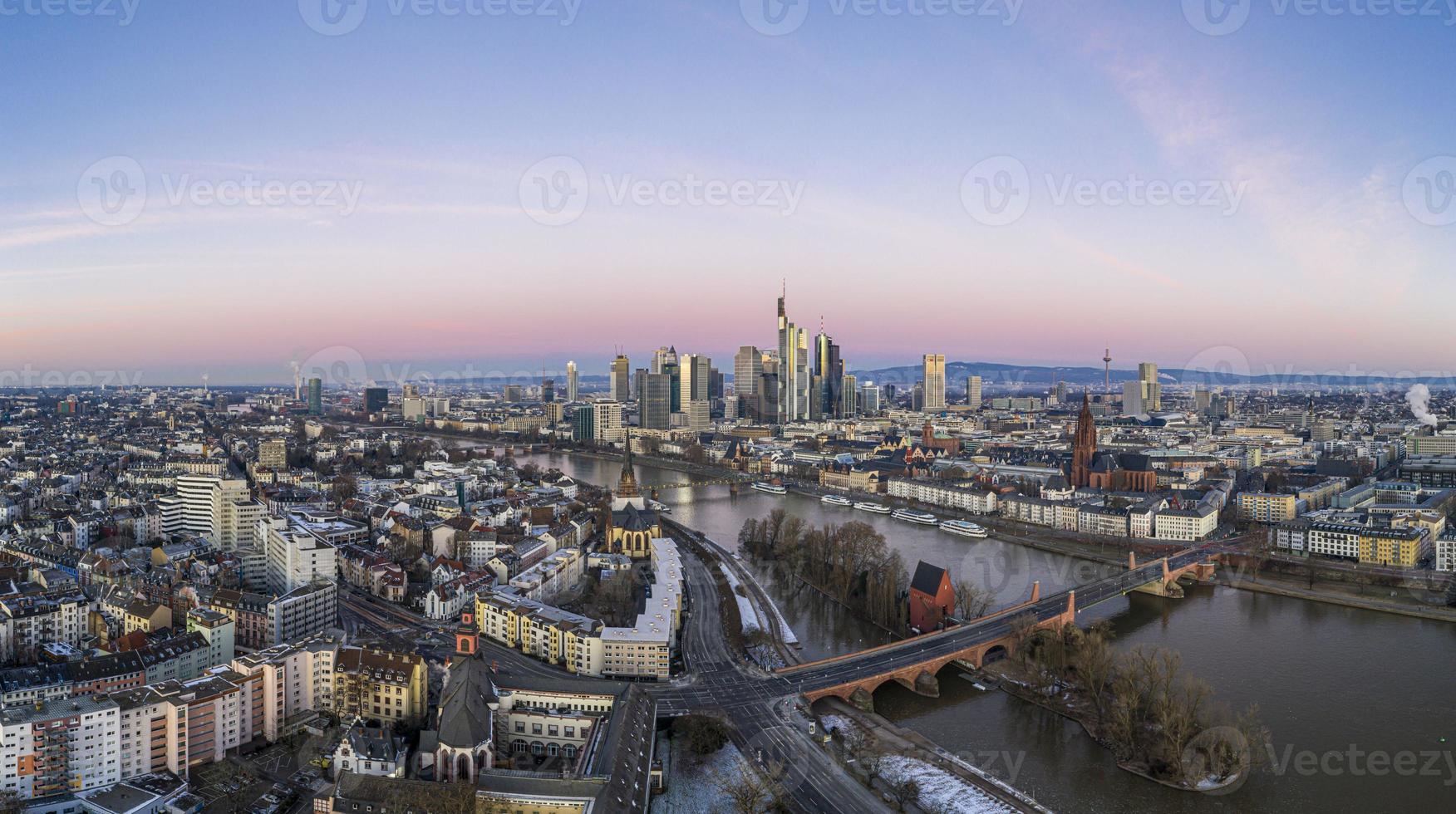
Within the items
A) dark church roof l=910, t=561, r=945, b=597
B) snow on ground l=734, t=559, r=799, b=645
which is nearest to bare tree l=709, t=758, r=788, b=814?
snow on ground l=734, t=559, r=799, b=645

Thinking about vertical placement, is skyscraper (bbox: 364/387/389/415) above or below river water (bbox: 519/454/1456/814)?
above

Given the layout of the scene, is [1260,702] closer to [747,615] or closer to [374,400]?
[747,615]

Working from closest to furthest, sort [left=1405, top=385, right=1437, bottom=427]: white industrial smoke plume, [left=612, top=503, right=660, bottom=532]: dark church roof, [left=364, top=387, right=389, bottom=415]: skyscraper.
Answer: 1. [left=612, top=503, right=660, bottom=532]: dark church roof
2. [left=1405, top=385, right=1437, bottom=427]: white industrial smoke plume
3. [left=364, top=387, right=389, bottom=415]: skyscraper

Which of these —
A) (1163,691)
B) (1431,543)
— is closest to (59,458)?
(1163,691)

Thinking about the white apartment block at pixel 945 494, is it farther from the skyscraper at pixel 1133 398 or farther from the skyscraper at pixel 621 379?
the skyscraper at pixel 621 379

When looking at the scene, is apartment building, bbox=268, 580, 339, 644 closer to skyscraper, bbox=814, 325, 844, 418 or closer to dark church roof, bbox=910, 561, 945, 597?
dark church roof, bbox=910, 561, 945, 597
